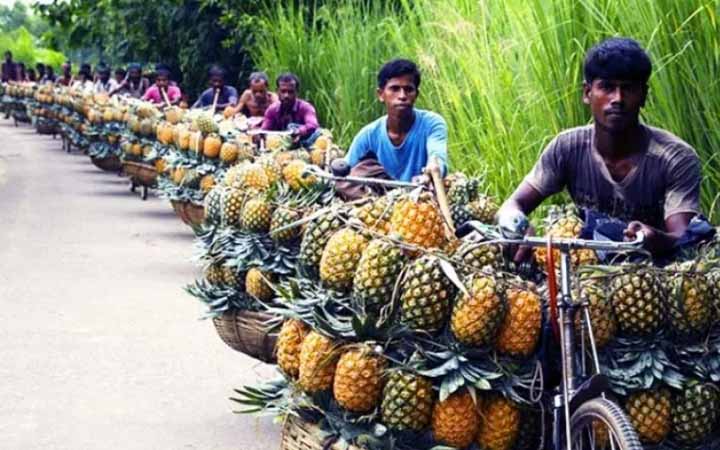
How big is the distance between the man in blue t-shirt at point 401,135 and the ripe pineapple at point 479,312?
3.27 meters

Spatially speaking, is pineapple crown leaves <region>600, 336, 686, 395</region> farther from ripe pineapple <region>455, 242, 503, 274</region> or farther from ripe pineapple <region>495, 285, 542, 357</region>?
ripe pineapple <region>455, 242, 503, 274</region>

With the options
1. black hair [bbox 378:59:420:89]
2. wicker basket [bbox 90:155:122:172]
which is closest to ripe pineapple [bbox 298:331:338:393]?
black hair [bbox 378:59:420:89]

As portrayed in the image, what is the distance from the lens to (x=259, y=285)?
25.0ft

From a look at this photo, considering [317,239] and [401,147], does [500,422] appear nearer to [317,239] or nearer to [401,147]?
[317,239]

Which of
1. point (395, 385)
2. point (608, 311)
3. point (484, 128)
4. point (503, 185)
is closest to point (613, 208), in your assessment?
point (608, 311)

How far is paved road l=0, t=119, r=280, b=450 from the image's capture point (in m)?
7.64

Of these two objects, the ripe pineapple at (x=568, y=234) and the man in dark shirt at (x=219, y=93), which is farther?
the man in dark shirt at (x=219, y=93)

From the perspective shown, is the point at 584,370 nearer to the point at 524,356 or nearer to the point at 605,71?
the point at 524,356

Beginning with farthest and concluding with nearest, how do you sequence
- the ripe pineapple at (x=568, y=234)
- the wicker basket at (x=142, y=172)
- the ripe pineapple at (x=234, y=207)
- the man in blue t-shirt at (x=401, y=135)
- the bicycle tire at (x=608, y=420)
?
1. the wicker basket at (x=142, y=172)
2. the man in blue t-shirt at (x=401, y=135)
3. the ripe pineapple at (x=234, y=207)
4. the ripe pineapple at (x=568, y=234)
5. the bicycle tire at (x=608, y=420)

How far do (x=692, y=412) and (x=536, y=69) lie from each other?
417 cm

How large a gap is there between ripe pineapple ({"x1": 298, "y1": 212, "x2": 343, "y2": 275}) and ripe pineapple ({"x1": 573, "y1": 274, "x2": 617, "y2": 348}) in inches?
51.2

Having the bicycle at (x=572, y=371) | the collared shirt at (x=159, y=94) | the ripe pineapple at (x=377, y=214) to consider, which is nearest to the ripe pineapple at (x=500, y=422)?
the bicycle at (x=572, y=371)

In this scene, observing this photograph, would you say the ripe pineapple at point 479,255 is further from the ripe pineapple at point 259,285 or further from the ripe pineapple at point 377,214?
the ripe pineapple at point 259,285

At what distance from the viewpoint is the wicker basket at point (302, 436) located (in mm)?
5601
